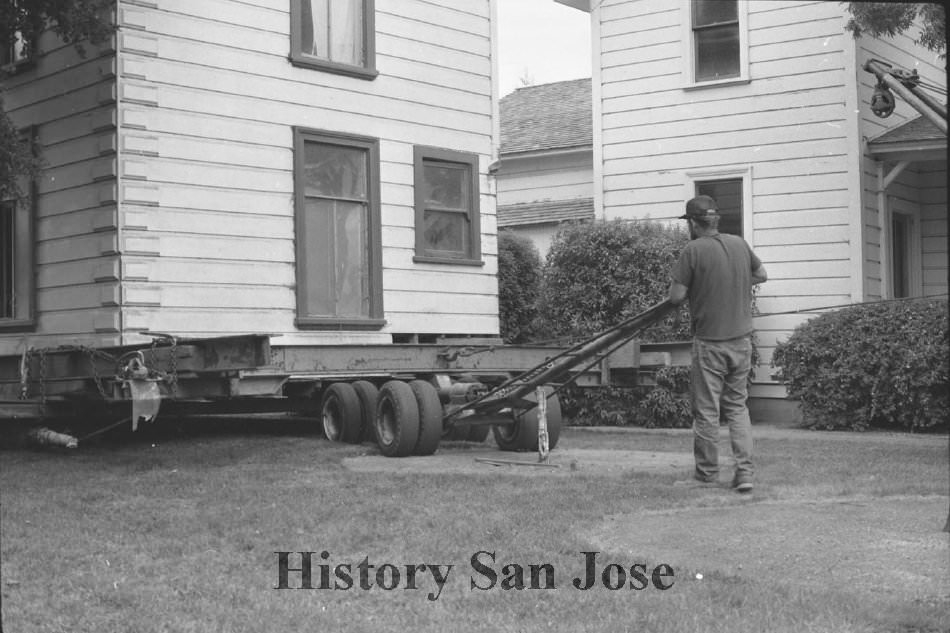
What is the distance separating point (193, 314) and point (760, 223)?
27.2 ft

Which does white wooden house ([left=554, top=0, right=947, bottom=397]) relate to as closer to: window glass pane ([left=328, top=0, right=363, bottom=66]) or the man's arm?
window glass pane ([left=328, top=0, right=363, bottom=66])

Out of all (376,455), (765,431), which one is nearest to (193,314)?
(376,455)

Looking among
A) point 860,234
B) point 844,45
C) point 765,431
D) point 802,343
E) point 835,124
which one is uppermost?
point 844,45

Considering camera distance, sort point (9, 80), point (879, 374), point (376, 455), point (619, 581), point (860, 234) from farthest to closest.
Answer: point (860, 234)
point (879, 374)
point (9, 80)
point (376, 455)
point (619, 581)

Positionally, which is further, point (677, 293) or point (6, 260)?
point (6, 260)

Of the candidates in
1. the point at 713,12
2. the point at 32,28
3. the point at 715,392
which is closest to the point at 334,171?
the point at 32,28

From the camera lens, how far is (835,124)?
16312mm

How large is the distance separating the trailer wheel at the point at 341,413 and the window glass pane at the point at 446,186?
3.18 meters

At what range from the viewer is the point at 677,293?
847 cm

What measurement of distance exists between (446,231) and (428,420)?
4208 millimetres

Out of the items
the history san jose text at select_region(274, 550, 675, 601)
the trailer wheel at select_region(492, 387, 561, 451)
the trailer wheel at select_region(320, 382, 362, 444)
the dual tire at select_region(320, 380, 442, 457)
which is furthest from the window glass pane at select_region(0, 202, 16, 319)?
the history san jose text at select_region(274, 550, 675, 601)

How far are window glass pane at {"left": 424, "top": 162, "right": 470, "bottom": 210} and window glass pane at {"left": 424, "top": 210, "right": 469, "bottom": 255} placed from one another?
0.38 feet

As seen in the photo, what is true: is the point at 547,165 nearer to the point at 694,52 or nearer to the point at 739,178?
the point at 694,52

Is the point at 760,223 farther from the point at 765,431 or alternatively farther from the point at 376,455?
the point at 376,455
